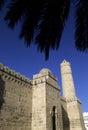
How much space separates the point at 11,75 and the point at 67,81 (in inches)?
568

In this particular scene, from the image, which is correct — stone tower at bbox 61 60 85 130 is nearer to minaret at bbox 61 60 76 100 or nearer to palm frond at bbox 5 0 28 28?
minaret at bbox 61 60 76 100

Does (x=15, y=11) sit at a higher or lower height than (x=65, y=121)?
higher

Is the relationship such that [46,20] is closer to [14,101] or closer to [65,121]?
[14,101]

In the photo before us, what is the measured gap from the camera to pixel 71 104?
22.0 meters

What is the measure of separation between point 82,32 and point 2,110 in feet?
33.6

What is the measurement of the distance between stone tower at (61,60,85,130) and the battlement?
373 inches

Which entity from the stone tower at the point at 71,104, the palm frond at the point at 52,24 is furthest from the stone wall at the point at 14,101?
the palm frond at the point at 52,24

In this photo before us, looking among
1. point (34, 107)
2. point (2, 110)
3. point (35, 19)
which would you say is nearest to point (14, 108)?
point (2, 110)

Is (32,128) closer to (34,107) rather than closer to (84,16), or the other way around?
(34,107)

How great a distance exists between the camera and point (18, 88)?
14242mm

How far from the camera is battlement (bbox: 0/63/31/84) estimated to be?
42.7 feet

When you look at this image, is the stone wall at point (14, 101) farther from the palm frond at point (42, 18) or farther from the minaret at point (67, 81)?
the minaret at point (67, 81)

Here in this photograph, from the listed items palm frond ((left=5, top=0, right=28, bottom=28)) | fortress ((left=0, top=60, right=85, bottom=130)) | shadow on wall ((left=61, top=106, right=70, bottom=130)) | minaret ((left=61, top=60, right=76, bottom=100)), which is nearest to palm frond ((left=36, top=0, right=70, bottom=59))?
palm frond ((left=5, top=0, right=28, bottom=28))

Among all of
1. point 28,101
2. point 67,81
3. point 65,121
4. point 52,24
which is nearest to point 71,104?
point 65,121
